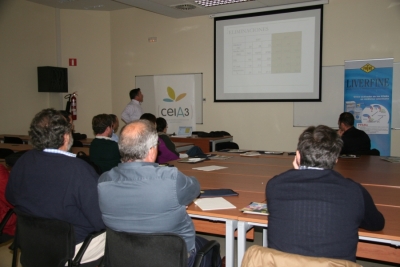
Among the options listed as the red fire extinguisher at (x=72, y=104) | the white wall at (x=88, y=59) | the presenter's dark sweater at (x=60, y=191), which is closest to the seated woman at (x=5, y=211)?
the presenter's dark sweater at (x=60, y=191)

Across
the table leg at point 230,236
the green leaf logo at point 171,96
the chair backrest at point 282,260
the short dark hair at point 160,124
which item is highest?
the green leaf logo at point 171,96

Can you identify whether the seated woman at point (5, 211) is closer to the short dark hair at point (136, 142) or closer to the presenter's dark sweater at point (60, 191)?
the presenter's dark sweater at point (60, 191)

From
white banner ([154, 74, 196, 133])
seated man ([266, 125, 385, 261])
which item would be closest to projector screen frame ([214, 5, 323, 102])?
white banner ([154, 74, 196, 133])

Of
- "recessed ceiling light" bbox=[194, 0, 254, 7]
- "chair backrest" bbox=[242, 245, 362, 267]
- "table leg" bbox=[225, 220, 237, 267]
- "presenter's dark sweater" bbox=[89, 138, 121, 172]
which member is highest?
"recessed ceiling light" bbox=[194, 0, 254, 7]

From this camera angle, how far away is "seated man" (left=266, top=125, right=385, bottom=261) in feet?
5.10

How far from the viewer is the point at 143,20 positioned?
8172mm

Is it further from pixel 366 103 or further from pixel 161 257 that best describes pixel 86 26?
pixel 161 257

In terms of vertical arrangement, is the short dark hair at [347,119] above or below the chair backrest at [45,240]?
above

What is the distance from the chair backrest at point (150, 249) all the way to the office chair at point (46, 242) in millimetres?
381

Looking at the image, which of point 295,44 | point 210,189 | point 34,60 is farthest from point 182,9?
point 210,189

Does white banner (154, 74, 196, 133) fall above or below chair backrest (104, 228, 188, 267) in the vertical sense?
above

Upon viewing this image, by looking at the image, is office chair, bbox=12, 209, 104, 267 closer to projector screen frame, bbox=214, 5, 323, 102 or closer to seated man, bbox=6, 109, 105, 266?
seated man, bbox=6, 109, 105, 266

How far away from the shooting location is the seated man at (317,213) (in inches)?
61.2

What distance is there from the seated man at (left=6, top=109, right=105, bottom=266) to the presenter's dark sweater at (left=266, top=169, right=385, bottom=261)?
101 cm
